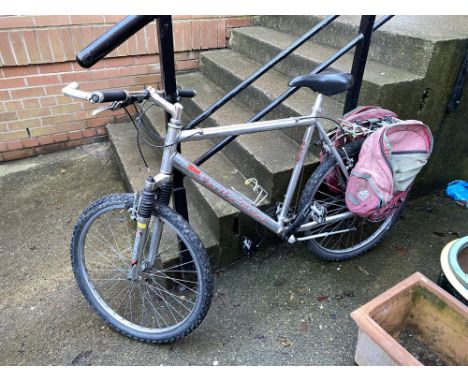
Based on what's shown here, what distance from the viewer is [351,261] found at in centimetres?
251

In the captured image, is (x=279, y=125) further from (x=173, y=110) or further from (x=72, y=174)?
(x=72, y=174)

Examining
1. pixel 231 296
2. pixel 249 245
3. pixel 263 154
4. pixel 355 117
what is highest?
pixel 355 117

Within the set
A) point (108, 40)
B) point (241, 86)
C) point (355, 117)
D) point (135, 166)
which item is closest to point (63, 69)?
point (135, 166)

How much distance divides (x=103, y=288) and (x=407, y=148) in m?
1.98

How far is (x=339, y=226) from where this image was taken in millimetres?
2557

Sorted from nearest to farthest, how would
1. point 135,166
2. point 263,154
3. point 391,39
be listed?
point 263,154 < point 391,39 < point 135,166

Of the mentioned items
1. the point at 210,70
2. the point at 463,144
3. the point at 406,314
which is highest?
the point at 210,70

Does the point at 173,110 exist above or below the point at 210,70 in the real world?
above

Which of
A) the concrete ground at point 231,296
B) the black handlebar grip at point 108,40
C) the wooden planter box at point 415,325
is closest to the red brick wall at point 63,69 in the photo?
the concrete ground at point 231,296

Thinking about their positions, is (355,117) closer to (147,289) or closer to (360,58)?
(360,58)

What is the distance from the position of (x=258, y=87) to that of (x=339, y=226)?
123cm

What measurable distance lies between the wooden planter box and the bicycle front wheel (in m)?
Result: 0.78
